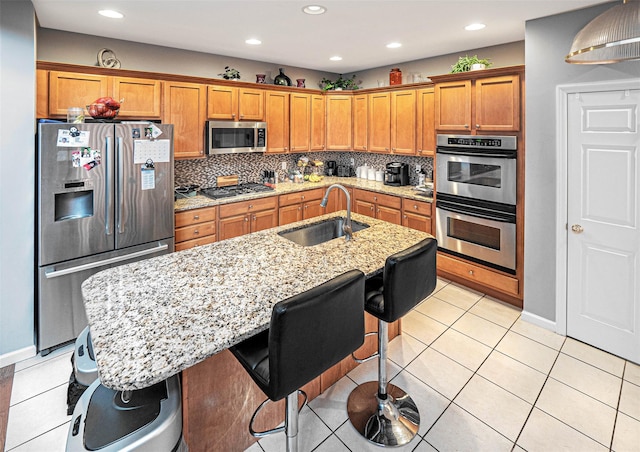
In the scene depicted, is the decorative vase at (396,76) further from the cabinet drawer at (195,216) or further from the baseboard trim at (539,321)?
the baseboard trim at (539,321)

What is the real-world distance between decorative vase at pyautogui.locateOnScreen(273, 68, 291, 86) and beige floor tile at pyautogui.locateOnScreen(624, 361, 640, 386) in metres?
4.70

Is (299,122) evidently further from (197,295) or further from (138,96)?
(197,295)

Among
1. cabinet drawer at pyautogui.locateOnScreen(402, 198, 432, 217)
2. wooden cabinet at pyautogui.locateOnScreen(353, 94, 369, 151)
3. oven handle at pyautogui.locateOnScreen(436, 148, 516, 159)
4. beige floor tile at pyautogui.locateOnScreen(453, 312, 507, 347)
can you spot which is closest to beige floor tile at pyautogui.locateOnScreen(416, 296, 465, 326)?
beige floor tile at pyautogui.locateOnScreen(453, 312, 507, 347)

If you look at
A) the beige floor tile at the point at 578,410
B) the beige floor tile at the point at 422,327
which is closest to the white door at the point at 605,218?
the beige floor tile at the point at 578,410

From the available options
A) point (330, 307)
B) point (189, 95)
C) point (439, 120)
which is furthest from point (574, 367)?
point (189, 95)

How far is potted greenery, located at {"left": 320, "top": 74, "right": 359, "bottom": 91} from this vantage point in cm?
534

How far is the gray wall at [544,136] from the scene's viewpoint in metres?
2.71

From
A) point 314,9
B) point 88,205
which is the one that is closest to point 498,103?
point 314,9

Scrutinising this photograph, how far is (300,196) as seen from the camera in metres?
4.77

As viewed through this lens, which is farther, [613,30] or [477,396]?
[477,396]

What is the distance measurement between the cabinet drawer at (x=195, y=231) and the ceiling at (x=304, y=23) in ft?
6.32

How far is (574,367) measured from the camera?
260 centimetres

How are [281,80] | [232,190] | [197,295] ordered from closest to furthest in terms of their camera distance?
[197,295], [232,190], [281,80]

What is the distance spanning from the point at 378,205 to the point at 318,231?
6.83 feet
